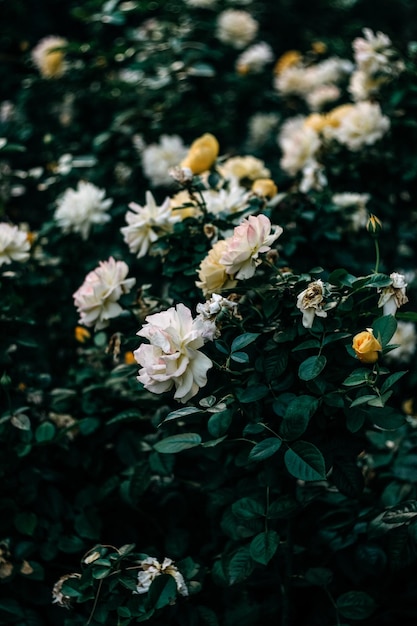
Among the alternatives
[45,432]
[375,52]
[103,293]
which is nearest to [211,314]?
[103,293]

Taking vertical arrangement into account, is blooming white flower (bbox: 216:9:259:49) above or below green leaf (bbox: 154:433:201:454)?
below

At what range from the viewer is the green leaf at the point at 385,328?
1396mm

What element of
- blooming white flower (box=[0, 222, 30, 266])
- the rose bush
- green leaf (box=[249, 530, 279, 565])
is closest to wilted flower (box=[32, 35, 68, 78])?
the rose bush

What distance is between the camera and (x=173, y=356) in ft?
4.43

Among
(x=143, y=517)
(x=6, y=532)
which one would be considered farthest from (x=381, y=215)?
(x=6, y=532)

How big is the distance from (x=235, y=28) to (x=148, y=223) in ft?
6.80

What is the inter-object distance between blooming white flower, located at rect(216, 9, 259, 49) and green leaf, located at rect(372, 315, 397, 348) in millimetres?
2479

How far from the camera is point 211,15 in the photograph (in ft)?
11.5

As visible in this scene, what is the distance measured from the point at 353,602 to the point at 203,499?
556 millimetres

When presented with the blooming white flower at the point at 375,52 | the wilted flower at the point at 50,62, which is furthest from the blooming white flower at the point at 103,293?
the wilted flower at the point at 50,62

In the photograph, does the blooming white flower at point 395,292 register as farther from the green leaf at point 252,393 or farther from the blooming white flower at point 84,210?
the blooming white flower at point 84,210

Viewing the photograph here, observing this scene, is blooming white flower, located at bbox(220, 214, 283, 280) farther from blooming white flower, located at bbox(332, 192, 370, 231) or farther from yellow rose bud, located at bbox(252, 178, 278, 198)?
blooming white flower, located at bbox(332, 192, 370, 231)

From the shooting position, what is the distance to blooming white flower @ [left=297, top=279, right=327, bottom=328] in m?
A: 1.40

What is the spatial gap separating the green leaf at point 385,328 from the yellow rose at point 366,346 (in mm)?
→ 14
